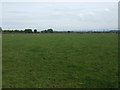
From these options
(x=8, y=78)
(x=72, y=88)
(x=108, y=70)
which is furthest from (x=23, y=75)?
(x=108, y=70)

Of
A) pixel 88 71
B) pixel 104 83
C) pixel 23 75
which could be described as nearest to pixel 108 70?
pixel 88 71

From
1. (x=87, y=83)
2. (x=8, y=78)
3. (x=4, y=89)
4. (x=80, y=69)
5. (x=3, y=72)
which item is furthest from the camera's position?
(x=80, y=69)

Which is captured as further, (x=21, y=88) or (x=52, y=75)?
(x=52, y=75)

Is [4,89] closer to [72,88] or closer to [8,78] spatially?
[8,78]

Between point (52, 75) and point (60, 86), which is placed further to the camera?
point (52, 75)

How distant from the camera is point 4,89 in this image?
266 inches

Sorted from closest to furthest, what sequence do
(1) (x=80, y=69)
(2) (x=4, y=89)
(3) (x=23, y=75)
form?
(2) (x=4, y=89)
(3) (x=23, y=75)
(1) (x=80, y=69)

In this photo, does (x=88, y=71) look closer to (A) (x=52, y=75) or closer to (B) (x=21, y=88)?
(A) (x=52, y=75)

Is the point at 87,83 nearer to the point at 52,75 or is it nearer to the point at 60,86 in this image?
the point at 60,86

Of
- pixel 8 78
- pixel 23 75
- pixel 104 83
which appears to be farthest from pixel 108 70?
pixel 8 78

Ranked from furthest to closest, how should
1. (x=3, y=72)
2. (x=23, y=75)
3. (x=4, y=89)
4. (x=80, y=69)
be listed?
1. (x=80, y=69)
2. (x=3, y=72)
3. (x=23, y=75)
4. (x=4, y=89)

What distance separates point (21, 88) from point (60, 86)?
1247mm

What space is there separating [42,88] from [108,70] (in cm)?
410

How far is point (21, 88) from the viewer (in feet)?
22.5
